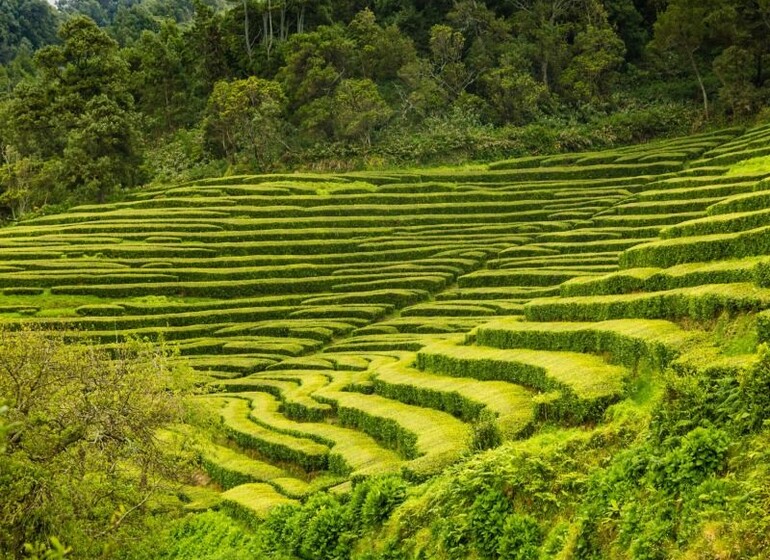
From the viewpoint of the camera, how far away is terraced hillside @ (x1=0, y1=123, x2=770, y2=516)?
74.5 feet

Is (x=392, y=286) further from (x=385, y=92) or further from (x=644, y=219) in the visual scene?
(x=385, y=92)

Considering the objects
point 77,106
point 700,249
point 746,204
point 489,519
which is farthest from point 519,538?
point 77,106

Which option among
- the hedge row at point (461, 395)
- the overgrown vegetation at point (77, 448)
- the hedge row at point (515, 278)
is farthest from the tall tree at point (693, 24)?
the overgrown vegetation at point (77, 448)

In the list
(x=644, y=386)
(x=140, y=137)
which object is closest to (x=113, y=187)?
(x=140, y=137)

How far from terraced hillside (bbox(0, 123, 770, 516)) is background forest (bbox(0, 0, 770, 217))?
631cm

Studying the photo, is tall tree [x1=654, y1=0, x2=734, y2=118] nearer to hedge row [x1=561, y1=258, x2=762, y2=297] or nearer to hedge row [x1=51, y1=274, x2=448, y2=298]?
hedge row [x1=51, y1=274, x2=448, y2=298]

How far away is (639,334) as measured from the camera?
20391 millimetres

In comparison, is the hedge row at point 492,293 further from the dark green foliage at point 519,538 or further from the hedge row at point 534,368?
the dark green foliage at point 519,538

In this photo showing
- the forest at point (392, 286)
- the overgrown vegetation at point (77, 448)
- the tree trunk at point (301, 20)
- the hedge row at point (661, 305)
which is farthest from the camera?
the tree trunk at point (301, 20)

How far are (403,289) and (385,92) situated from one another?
43186 mm

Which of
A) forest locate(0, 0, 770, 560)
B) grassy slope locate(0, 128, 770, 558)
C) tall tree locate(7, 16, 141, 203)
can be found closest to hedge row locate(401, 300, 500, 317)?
grassy slope locate(0, 128, 770, 558)

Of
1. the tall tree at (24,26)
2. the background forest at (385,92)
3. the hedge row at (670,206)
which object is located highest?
the tall tree at (24,26)

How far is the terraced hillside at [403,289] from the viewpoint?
22.7 metres

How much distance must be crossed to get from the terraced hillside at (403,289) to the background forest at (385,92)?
→ 6308 millimetres
